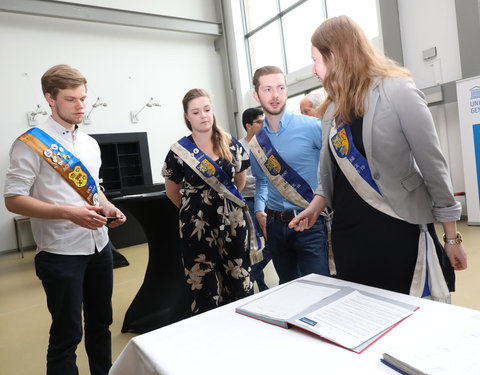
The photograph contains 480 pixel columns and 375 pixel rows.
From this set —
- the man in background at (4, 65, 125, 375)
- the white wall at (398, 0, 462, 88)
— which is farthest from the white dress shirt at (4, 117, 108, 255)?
the white wall at (398, 0, 462, 88)

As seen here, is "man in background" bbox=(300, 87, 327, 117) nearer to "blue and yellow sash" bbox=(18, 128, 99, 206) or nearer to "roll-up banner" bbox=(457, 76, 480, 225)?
"blue and yellow sash" bbox=(18, 128, 99, 206)

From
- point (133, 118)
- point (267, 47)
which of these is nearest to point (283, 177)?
point (133, 118)

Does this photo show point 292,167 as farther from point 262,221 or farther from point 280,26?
point 280,26

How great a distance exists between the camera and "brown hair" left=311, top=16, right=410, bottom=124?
3.52 ft

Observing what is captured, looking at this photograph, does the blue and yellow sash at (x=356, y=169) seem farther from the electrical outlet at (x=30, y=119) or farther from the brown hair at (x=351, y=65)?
the electrical outlet at (x=30, y=119)

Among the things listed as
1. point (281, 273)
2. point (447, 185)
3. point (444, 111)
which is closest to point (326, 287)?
point (447, 185)

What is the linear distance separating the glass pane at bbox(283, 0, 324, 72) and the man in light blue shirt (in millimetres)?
5681

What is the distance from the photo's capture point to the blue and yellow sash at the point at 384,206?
3.43 ft

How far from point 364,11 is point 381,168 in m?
5.85

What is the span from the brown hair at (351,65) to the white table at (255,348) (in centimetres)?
54

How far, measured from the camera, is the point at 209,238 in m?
1.92

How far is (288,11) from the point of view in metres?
7.37

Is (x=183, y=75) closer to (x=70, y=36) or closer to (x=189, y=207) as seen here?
→ (x=70, y=36)

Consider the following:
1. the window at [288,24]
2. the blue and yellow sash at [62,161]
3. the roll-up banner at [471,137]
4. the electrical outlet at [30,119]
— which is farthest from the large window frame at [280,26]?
the blue and yellow sash at [62,161]
